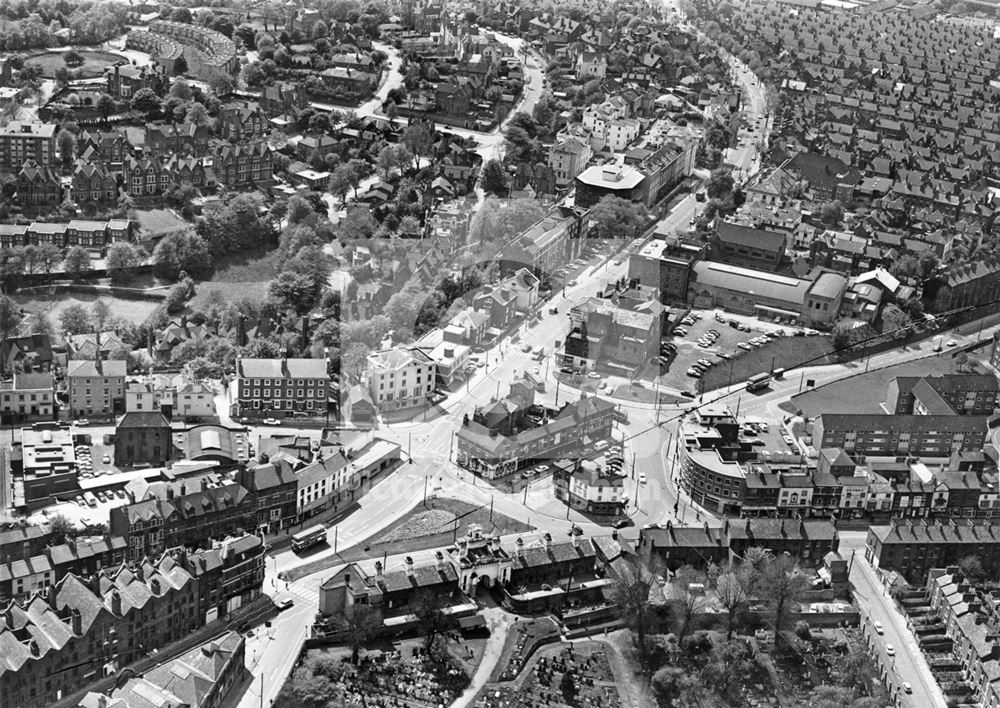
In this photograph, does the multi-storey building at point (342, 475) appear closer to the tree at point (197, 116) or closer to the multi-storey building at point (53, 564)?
the multi-storey building at point (53, 564)

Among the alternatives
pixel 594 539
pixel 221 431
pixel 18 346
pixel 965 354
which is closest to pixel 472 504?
pixel 594 539

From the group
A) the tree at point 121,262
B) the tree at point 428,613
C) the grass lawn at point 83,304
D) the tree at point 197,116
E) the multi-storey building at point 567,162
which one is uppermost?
the multi-storey building at point 567,162

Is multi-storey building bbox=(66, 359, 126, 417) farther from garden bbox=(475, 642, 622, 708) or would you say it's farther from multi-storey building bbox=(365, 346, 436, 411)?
garden bbox=(475, 642, 622, 708)

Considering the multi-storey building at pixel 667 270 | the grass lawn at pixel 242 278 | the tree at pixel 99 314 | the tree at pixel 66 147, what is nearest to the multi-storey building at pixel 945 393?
the multi-storey building at pixel 667 270

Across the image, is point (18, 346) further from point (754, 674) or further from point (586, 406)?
point (754, 674)

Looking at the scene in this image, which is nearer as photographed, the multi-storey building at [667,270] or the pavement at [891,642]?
the pavement at [891,642]

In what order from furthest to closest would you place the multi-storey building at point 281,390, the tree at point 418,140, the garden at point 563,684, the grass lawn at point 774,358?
the tree at point 418,140
the grass lawn at point 774,358
the multi-storey building at point 281,390
the garden at point 563,684
